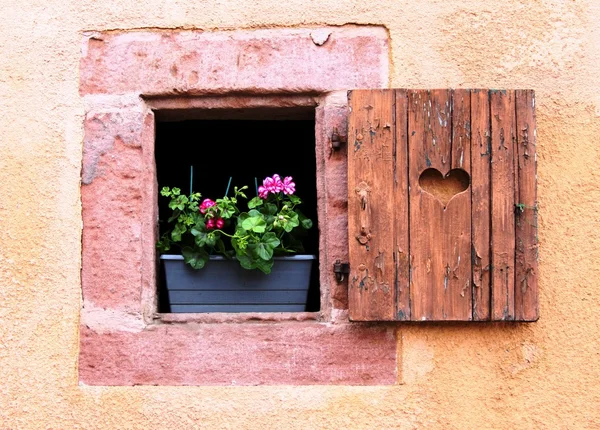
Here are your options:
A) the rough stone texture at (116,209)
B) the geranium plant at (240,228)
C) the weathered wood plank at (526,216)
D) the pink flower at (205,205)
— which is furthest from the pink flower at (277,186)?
the weathered wood plank at (526,216)

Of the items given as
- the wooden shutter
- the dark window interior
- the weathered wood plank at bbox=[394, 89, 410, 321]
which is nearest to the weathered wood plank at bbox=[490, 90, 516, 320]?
the wooden shutter

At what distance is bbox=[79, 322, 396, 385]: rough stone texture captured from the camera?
260 centimetres

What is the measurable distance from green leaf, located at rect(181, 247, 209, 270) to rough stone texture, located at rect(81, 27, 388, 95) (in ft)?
1.77

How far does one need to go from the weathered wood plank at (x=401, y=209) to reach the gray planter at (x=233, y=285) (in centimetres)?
33

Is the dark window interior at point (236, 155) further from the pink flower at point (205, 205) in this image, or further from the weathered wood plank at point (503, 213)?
the weathered wood plank at point (503, 213)

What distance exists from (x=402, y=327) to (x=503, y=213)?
491 millimetres

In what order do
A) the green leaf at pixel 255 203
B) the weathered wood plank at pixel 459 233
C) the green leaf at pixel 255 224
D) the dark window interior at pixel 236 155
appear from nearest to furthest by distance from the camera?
the weathered wood plank at pixel 459 233
the green leaf at pixel 255 224
the green leaf at pixel 255 203
the dark window interior at pixel 236 155

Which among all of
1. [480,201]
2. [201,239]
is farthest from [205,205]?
[480,201]

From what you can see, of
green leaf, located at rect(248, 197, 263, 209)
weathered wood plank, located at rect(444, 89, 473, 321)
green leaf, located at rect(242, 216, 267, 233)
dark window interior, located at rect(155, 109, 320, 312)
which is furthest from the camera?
dark window interior, located at rect(155, 109, 320, 312)

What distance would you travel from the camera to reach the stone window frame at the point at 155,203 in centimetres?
261

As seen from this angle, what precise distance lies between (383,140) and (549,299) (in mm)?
757

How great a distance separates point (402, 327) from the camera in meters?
2.61

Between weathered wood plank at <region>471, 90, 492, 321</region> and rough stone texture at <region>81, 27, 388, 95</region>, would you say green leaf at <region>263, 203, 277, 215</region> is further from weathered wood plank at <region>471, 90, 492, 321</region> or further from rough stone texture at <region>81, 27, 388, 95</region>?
weathered wood plank at <region>471, 90, 492, 321</region>

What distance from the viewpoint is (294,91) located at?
270 cm
